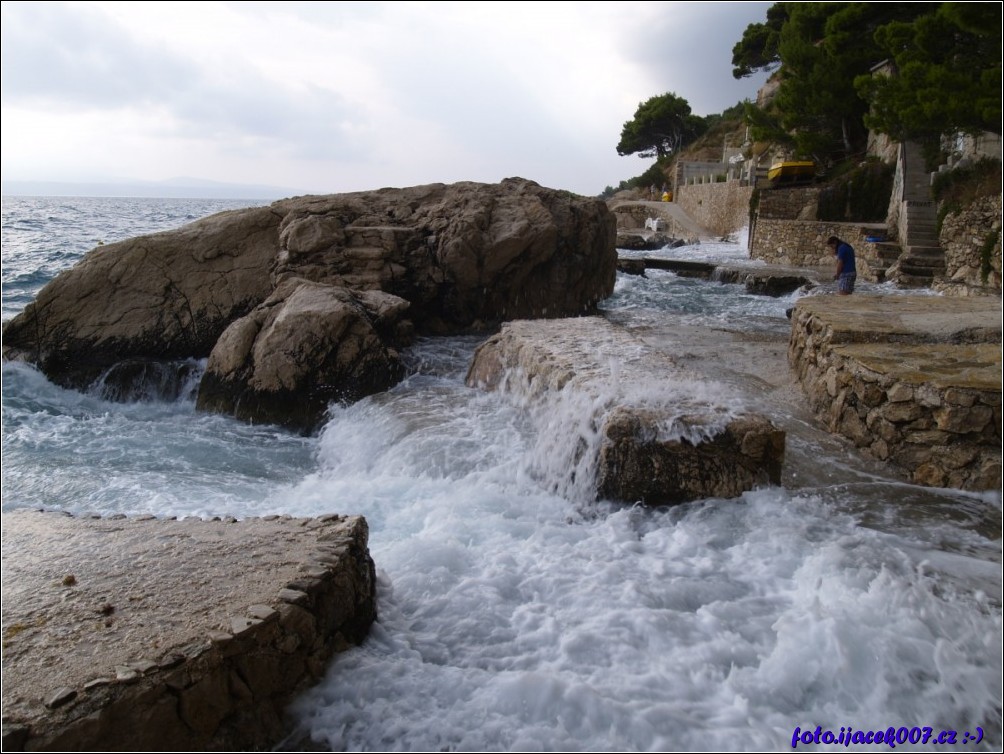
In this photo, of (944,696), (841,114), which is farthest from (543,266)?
(841,114)

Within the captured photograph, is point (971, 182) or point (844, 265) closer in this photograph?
point (844, 265)

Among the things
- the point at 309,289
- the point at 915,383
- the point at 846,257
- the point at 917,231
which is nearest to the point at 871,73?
the point at 917,231

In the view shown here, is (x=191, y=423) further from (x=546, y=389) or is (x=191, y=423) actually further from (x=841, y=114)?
(x=841, y=114)

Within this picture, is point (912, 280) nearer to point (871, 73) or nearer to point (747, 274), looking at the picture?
point (747, 274)

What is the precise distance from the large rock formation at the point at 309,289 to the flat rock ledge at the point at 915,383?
13.0 ft

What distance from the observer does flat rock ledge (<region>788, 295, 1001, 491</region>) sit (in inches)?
149

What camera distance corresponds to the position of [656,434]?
12.6 ft

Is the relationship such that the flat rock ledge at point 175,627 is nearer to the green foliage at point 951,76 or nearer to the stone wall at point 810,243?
the green foliage at point 951,76

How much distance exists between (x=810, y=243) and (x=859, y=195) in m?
2.12

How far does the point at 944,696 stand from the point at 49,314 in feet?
29.8

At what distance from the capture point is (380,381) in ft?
22.2

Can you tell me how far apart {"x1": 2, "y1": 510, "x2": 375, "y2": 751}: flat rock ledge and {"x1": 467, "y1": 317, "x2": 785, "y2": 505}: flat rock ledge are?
1.54 m

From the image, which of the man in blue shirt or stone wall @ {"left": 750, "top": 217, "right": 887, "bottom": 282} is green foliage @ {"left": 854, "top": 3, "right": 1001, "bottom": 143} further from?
stone wall @ {"left": 750, "top": 217, "right": 887, "bottom": 282}

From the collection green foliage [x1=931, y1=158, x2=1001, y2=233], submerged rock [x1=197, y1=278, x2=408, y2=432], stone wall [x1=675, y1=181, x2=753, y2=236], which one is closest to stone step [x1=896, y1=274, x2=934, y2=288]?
green foliage [x1=931, y1=158, x2=1001, y2=233]
